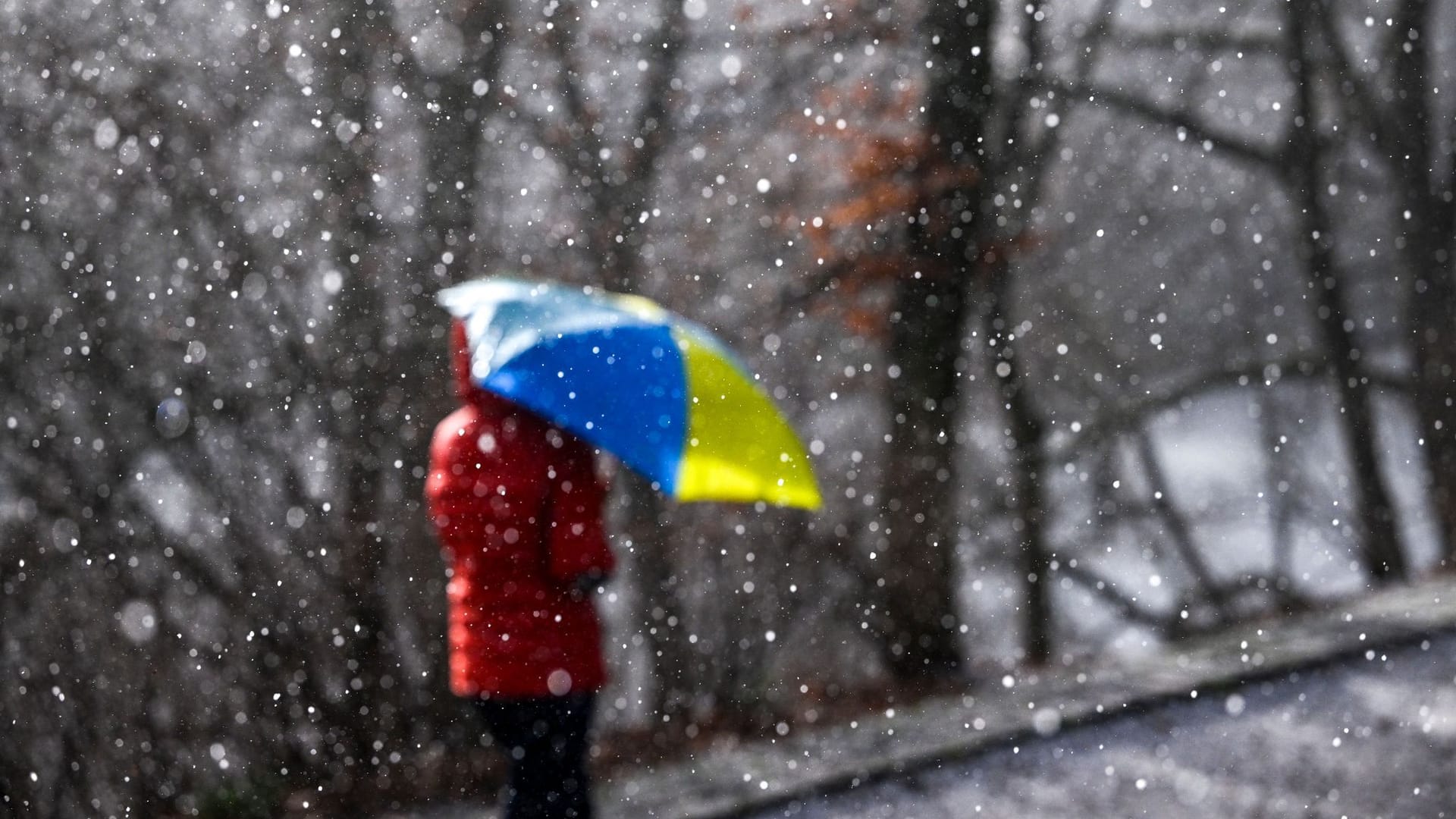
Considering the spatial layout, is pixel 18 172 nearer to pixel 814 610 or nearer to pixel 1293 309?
pixel 814 610

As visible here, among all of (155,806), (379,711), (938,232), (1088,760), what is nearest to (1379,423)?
(938,232)

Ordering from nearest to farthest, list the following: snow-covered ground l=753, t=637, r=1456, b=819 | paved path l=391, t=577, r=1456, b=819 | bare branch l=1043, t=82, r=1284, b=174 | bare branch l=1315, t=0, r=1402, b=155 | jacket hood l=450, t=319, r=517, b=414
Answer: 1. jacket hood l=450, t=319, r=517, b=414
2. snow-covered ground l=753, t=637, r=1456, b=819
3. paved path l=391, t=577, r=1456, b=819
4. bare branch l=1043, t=82, r=1284, b=174
5. bare branch l=1315, t=0, r=1402, b=155

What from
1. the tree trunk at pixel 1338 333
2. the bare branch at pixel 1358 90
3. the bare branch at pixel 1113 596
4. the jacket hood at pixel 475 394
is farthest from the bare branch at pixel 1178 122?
the jacket hood at pixel 475 394

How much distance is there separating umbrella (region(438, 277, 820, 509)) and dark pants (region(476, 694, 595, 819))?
0.70m

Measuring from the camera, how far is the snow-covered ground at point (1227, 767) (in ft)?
17.2

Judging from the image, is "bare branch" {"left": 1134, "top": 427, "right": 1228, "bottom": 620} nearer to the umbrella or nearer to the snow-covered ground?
→ the snow-covered ground

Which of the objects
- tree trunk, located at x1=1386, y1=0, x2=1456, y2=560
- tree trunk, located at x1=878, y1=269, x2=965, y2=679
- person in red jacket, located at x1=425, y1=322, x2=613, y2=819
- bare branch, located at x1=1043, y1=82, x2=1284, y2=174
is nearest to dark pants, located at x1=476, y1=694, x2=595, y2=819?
person in red jacket, located at x1=425, y1=322, x2=613, y2=819

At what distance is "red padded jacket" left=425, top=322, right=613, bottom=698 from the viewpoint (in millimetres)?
4078

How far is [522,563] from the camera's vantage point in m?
4.14

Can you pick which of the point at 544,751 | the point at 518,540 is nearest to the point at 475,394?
the point at 518,540

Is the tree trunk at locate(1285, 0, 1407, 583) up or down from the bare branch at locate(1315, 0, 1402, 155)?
down

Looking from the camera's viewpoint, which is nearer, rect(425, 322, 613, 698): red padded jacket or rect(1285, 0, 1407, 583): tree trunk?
rect(425, 322, 613, 698): red padded jacket

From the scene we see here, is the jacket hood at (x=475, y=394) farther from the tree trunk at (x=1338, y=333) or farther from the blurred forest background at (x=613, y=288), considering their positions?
the tree trunk at (x=1338, y=333)

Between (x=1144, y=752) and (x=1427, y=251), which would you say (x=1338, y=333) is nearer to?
(x=1427, y=251)
